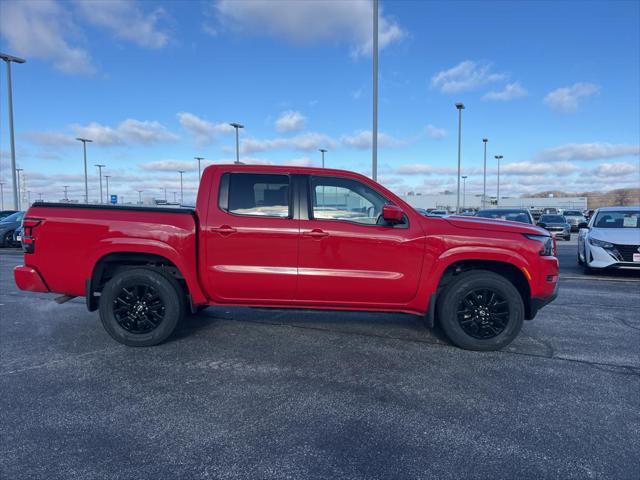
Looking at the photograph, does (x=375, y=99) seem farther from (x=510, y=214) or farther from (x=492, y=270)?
(x=492, y=270)

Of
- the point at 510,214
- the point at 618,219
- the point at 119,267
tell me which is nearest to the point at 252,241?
the point at 119,267

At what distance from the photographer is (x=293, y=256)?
4516 millimetres

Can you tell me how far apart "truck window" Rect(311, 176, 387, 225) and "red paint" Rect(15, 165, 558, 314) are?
0.10 m

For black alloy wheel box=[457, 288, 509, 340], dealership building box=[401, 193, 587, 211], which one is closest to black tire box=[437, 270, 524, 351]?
black alloy wheel box=[457, 288, 509, 340]

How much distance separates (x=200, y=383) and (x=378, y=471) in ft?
6.08

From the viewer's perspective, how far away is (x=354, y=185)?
469cm

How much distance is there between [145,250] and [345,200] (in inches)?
86.4

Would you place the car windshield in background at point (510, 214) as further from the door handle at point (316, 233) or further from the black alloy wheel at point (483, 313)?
the door handle at point (316, 233)

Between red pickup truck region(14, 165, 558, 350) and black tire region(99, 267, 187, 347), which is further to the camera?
black tire region(99, 267, 187, 347)

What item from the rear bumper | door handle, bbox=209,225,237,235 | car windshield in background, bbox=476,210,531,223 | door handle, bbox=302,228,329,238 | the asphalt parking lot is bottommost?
the asphalt parking lot

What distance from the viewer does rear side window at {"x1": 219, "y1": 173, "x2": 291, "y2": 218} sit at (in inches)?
182

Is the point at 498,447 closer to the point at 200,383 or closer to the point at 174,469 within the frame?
the point at 174,469

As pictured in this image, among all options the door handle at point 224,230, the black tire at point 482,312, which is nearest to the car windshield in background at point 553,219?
the black tire at point 482,312

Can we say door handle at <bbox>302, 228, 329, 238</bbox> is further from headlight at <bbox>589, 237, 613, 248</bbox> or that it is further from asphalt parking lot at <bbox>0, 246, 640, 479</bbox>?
headlight at <bbox>589, 237, 613, 248</bbox>
